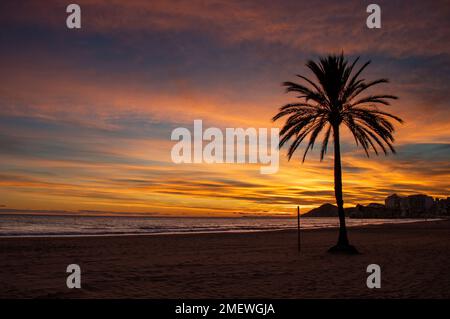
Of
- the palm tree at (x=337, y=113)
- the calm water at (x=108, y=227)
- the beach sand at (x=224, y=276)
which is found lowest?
the calm water at (x=108, y=227)

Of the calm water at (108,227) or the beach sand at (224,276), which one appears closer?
the beach sand at (224,276)

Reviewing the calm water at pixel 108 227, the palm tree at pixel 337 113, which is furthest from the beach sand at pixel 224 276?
the calm water at pixel 108 227

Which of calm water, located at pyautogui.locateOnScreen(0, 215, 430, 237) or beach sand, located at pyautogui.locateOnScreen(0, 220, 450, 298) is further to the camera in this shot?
calm water, located at pyautogui.locateOnScreen(0, 215, 430, 237)

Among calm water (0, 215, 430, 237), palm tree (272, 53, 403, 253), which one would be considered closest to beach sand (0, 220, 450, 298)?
palm tree (272, 53, 403, 253)

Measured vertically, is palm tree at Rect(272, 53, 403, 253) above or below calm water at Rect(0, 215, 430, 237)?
above

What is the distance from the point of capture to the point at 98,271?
1467 cm

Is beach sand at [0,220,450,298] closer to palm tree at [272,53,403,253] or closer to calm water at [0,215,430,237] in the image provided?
palm tree at [272,53,403,253]

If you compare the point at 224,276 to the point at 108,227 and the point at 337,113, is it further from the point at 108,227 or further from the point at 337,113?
the point at 108,227

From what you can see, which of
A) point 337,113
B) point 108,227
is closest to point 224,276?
point 337,113

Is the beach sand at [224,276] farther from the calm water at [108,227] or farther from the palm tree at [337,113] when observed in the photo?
the calm water at [108,227]

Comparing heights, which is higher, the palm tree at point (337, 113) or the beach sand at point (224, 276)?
the palm tree at point (337, 113)

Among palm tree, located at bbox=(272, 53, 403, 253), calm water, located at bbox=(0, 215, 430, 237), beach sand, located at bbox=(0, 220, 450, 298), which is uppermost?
palm tree, located at bbox=(272, 53, 403, 253)

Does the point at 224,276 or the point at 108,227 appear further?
the point at 108,227

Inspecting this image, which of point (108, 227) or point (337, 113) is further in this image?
point (108, 227)
